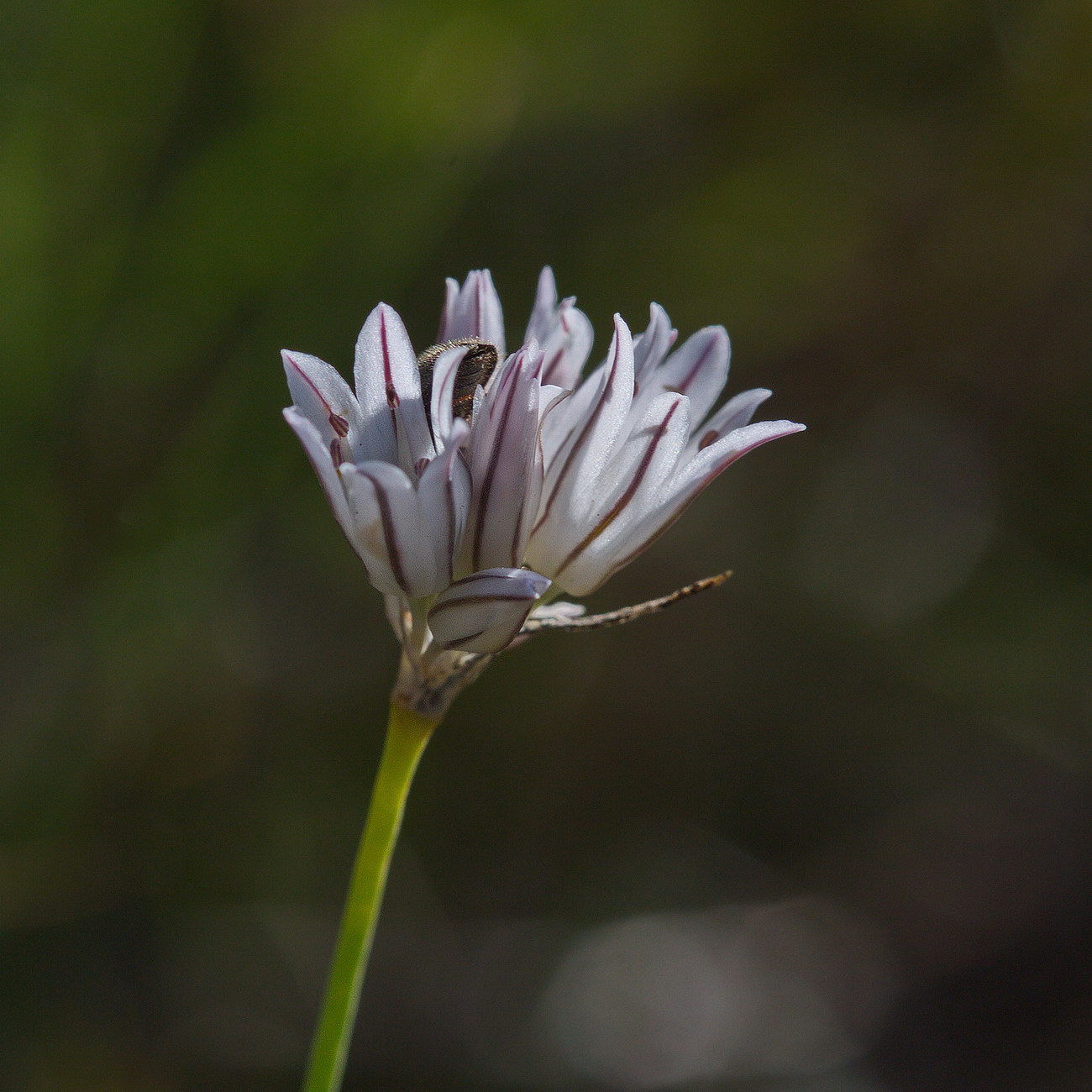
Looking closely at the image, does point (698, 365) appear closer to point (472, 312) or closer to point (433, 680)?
point (472, 312)

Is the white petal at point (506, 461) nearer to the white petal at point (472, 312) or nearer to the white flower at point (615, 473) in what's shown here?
the white flower at point (615, 473)

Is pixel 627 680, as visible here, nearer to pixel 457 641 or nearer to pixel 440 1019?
pixel 440 1019

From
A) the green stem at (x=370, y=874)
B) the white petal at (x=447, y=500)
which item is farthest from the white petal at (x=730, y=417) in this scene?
the green stem at (x=370, y=874)

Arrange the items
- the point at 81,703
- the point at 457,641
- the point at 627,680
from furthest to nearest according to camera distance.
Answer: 1. the point at 627,680
2. the point at 81,703
3. the point at 457,641

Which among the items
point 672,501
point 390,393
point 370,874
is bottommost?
point 370,874

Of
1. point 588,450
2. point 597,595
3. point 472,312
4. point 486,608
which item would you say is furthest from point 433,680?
point 597,595

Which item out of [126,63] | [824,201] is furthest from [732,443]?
[824,201]

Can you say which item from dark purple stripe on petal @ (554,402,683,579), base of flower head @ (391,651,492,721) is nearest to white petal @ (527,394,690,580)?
dark purple stripe on petal @ (554,402,683,579)

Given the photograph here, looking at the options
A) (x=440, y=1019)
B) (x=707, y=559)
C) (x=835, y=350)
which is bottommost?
(x=440, y=1019)
